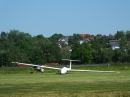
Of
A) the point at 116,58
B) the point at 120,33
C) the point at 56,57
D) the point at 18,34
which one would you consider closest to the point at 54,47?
the point at 56,57

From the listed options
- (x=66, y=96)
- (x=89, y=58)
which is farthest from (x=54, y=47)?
(x=66, y=96)

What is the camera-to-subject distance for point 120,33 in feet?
625

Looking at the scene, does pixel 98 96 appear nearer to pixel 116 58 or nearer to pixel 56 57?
pixel 116 58

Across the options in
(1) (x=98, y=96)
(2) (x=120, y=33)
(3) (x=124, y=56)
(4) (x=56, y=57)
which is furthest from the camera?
(2) (x=120, y=33)

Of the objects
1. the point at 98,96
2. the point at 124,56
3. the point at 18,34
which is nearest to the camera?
the point at 98,96

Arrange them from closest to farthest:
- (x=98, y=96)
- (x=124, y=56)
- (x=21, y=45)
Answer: (x=98, y=96), (x=124, y=56), (x=21, y=45)

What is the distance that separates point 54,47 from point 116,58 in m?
16.9

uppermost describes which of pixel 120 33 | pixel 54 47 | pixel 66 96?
pixel 120 33

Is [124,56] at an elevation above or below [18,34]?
below

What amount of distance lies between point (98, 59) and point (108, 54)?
4.27 m

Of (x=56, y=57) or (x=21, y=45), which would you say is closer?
(x=56, y=57)

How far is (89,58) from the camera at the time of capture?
91.9 m

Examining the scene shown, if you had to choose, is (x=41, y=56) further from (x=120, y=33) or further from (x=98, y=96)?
(x=120, y=33)

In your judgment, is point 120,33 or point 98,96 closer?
point 98,96
